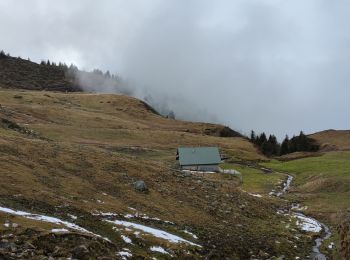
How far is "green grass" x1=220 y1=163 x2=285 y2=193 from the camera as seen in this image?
3890 inches

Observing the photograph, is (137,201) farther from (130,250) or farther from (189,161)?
(189,161)

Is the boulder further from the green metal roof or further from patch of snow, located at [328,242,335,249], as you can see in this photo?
the green metal roof

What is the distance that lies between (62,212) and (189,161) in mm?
82708

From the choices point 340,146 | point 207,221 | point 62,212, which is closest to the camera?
point 62,212

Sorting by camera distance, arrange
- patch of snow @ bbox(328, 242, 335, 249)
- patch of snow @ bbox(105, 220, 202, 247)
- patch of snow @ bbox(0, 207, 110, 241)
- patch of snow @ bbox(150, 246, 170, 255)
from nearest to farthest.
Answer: patch of snow @ bbox(0, 207, 110, 241), patch of snow @ bbox(150, 246, 170, 255), patch of snow @ bbox(105, 220, 202, 247), patch of snow @ bbox(328, 242, 335, 249)

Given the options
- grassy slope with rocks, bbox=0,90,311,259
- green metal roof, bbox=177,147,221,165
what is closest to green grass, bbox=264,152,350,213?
grassy slope with rocks, bbox=0,90,311,259

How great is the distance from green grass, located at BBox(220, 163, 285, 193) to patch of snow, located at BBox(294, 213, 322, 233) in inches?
1072

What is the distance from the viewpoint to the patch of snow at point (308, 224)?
2310 inches

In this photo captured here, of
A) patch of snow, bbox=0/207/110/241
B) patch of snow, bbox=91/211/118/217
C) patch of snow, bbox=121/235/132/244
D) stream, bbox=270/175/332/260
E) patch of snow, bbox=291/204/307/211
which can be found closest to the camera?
patch of snow, bbox=0/207/110/241

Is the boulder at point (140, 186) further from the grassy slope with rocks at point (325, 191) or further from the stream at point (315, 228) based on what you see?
the grassy slope with rocks at point (325, 191)

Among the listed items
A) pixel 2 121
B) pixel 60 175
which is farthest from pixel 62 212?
pixel 2 121

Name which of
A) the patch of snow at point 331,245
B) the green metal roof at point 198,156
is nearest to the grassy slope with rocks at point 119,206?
the patch of snow at point 331,245

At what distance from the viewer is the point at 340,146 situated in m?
190

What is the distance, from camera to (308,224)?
61.8 m
